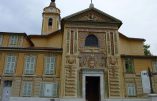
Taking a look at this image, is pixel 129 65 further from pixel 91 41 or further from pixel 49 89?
pixel 49 89

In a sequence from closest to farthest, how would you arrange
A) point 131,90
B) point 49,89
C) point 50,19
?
point 49,89 → point 131,90 → point 50,19

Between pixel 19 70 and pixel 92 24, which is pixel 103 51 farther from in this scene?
pixel 19 70

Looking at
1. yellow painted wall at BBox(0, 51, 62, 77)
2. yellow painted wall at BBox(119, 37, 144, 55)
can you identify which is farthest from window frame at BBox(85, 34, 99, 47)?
yellow painted wall at BBox(119, 37, 144, 55)

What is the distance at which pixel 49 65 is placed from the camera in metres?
24.3

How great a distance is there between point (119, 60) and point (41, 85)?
890 centimetres

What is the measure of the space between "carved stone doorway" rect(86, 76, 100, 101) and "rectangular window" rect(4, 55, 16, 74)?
26.7 ft

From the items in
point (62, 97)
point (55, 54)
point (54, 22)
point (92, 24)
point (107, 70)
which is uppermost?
point (54, 22)

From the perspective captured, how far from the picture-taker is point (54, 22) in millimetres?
41719

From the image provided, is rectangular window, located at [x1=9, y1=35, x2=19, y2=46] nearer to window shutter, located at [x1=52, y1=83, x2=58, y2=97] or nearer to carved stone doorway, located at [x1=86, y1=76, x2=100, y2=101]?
window shutter, located at [x1=52, y1=83, x2=58, y2=97]

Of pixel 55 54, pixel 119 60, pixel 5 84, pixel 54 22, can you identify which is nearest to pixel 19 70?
pixel 5 84

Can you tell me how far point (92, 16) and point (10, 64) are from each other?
A: 1081cm

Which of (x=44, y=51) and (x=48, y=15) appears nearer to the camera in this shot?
(x=44, y=51)

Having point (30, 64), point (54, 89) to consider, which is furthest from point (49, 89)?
point (30, 64)

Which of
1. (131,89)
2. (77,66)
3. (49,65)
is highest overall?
(49,65)
